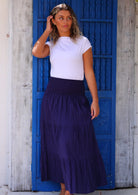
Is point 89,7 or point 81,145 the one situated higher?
point 89,7

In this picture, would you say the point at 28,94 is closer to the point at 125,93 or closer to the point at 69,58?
the point at 69,58

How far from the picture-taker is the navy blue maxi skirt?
3383 mm

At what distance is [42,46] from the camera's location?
11.8ft

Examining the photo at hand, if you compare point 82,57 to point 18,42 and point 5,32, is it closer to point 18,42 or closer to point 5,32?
point 18,42

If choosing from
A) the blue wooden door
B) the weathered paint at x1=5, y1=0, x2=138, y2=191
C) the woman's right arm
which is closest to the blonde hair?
the woman's right arm

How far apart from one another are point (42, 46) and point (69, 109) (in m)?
0.78

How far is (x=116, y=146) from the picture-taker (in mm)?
4129

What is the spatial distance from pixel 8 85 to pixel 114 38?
147 cm

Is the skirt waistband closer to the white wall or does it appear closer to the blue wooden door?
the blue wooden door

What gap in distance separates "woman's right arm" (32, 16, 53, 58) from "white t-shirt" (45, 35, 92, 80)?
0.49 feet

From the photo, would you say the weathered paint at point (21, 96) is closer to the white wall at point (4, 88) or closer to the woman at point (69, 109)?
the white wall at point (4, 88)

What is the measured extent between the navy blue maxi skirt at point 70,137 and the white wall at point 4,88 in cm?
66

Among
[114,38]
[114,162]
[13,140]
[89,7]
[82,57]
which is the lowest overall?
[114,162]

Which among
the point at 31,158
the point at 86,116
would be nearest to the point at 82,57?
the point at 86,116
